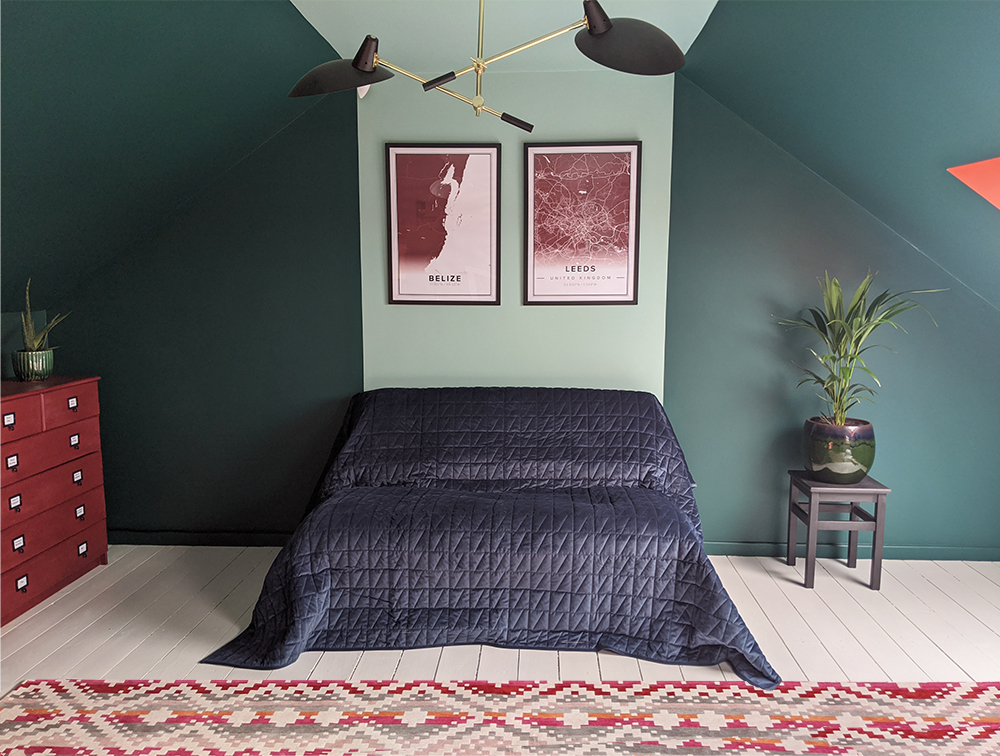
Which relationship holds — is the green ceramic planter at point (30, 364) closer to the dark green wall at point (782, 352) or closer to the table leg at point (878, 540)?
the dark green wall at point (782, 352)

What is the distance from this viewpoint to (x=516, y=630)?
2705 millimetres

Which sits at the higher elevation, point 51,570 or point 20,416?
point 20,416

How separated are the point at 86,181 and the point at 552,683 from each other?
2.60 m

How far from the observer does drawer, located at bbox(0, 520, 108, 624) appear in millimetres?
2877

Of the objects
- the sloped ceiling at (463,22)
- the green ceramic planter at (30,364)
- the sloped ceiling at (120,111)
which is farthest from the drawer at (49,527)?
the sloped ceiling at (463,22)

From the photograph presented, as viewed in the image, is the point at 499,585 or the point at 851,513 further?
the point at 851,513

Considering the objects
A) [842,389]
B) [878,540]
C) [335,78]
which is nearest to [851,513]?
[878,540]

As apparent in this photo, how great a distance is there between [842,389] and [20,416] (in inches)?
138

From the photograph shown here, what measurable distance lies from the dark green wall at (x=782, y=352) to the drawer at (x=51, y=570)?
9.35 ft

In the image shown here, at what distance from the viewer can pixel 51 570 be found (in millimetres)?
3111

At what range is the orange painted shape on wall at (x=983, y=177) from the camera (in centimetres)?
244

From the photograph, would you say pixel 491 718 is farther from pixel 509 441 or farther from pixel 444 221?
pixel 444 221

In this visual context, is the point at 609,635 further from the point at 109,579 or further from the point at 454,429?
the point at 109,579

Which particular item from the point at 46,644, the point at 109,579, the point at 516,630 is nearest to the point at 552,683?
the point at 516,630
